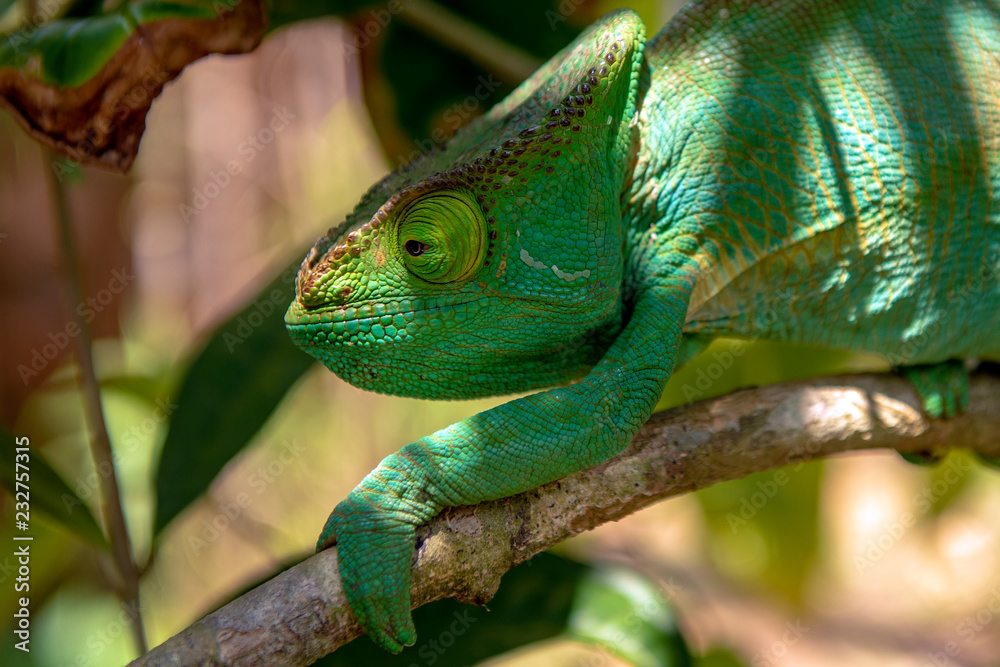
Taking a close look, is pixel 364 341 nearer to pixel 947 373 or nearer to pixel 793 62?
pixel 793 62

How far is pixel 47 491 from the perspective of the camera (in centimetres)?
161

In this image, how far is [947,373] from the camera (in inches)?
72.6

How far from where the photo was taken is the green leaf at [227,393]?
182 centimetres

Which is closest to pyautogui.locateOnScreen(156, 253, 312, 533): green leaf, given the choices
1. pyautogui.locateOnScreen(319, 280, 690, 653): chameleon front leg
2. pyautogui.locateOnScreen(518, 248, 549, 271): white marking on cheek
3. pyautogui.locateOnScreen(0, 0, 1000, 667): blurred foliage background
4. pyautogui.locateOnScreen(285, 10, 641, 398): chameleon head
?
pyautogui.locateOnScreen(0, 0, 1000, 667): blurred foliage background

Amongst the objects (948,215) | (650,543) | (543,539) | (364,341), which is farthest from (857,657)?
(364,341)

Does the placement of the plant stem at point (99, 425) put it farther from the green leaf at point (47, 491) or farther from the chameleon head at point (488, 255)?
the chameleon head at point (488, 255)

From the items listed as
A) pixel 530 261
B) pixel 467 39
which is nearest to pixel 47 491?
pixel 530 261

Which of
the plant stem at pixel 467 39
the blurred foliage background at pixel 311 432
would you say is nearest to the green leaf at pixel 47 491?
the blurred foliage background at pixel 311 432

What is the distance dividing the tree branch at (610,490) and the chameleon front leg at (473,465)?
0.14ft

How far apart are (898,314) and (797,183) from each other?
0.42 m

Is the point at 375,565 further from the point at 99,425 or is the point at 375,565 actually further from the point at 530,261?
the point at 99,425

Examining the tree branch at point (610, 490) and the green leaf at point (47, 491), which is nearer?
the tree branch at point (610, 490)

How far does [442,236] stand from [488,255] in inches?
3.7

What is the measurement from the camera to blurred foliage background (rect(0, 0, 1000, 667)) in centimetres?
192
